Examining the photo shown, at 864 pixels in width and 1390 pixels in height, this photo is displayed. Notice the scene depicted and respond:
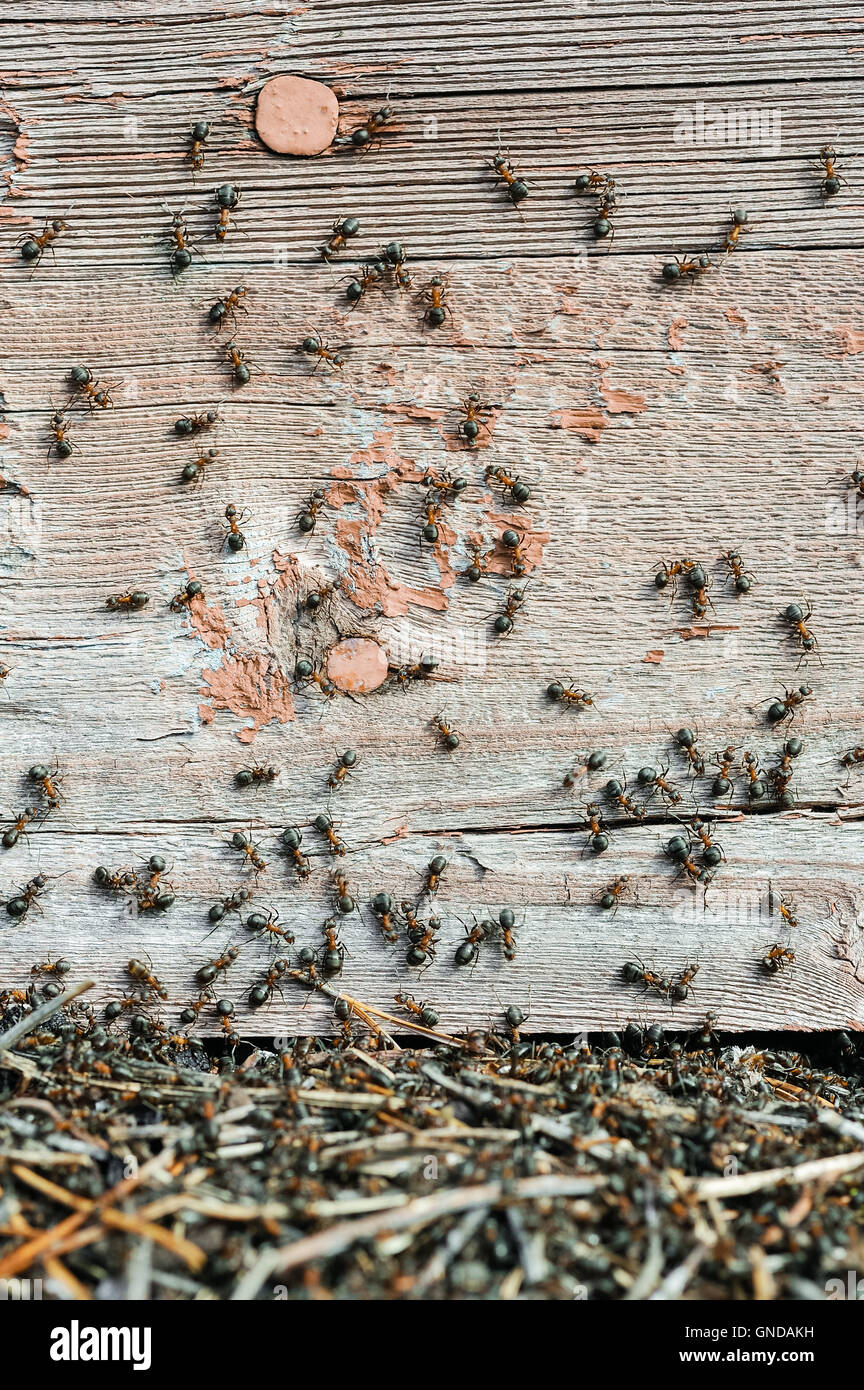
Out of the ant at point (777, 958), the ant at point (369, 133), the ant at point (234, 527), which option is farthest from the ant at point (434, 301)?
the ant at point (777, 958)

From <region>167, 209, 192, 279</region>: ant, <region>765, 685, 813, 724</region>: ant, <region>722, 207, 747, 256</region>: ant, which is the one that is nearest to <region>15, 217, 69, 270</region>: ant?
<region>167, 209, 192, 279</region>: ant

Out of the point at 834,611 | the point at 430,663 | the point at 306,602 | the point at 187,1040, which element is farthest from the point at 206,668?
the point at 834,611

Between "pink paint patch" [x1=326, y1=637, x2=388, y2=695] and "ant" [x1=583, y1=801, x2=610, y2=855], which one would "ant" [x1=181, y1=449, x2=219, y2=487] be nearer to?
"pink paint patch" [x1=326, y1=637, x2=388, y2=695]

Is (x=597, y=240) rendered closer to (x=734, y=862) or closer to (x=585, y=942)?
(x=734, y=862)

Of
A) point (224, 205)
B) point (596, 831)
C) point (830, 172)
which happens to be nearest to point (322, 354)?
point (224, 205)

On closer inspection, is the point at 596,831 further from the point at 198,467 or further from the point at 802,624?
the point at 198,467
